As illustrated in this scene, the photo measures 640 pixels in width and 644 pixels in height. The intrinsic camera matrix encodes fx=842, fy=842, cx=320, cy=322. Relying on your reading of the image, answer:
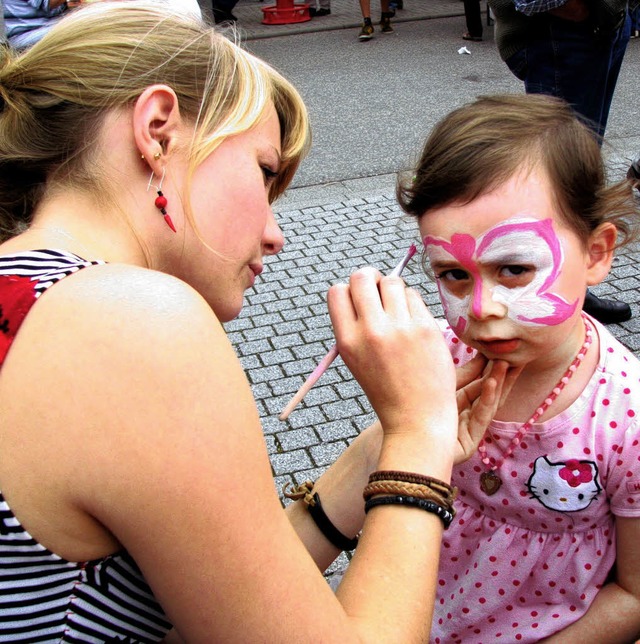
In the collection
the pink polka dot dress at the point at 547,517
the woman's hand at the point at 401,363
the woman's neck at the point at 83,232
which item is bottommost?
the pink polka dot dress at the point at 547,517

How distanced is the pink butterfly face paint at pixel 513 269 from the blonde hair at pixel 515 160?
0.07 metres

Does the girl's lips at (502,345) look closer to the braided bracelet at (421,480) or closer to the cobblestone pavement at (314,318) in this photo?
the braided bracelet at (421,480)

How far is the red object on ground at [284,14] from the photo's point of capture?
11344 millimetres

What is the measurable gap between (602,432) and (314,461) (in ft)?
4.91

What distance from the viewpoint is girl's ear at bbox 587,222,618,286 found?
1665 millimetres

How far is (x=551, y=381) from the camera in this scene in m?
1.67

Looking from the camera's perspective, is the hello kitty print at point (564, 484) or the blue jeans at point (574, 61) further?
the blue jeans at point (574, 61)

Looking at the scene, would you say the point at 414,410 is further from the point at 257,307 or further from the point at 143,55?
the point at 257,307

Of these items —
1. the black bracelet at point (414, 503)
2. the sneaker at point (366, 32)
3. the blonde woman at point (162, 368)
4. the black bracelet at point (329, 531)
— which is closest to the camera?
the blonde woman at point (162, 368)

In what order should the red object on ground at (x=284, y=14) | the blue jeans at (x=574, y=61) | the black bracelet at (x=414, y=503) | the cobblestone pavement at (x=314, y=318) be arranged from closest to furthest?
1. the black bracelet at (x=414, y=503)
2. the cobblestone pavement at (x=314, y=318)
3. the blue jeans at (x=574, y=61)
4. the red object on ground at (x=284, y=14)

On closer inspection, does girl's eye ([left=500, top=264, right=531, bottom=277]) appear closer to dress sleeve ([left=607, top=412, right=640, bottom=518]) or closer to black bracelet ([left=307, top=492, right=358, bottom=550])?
dress sleeve ([left=607, top=412, right=640, bottom=518])

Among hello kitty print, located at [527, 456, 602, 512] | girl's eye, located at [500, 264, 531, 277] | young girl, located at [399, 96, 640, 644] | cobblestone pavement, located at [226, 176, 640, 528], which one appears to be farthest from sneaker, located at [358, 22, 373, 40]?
hello kitty print, located at [527, 456, 602, 512]

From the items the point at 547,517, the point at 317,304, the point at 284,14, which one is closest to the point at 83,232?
the point at 547,517

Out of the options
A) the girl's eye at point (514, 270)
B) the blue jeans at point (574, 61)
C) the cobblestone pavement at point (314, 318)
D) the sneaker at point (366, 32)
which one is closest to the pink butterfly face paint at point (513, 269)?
the girl's eye at point (514, 270)
